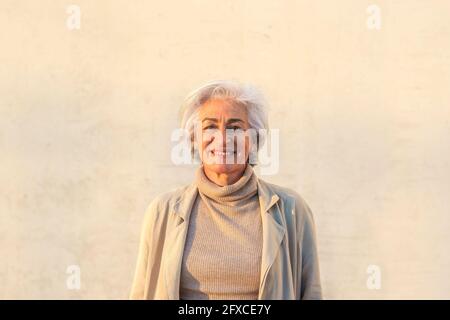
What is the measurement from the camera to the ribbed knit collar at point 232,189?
2730mm

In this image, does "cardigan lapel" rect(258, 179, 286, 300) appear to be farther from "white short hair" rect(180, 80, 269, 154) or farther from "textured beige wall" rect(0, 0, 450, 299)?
"textured beige wall" rect(0, 0, 450, 299)

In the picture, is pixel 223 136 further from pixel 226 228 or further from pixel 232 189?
pixel 226 228

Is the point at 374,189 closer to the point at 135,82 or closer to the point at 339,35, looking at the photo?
the point at 339,35

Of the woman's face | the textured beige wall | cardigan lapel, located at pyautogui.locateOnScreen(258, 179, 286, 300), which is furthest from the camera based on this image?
the textured beige wall

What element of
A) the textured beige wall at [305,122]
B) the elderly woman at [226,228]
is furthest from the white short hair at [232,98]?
the textured beige wall at [305,122]

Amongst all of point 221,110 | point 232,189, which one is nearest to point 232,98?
point 221,110

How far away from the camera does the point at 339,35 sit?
487 cm

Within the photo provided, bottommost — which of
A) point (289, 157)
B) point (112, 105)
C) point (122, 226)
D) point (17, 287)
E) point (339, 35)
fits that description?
point (17, 287)

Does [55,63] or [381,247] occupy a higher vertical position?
[55,63]

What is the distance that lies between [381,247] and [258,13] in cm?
155

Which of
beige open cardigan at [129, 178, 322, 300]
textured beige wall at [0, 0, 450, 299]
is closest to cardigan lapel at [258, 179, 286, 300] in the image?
beige open cardigan at [129, 178, 322, 300]

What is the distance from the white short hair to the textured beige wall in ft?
6.90

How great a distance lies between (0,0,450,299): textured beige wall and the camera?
4.87 metres

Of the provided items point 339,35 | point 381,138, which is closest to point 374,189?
point 381,138
